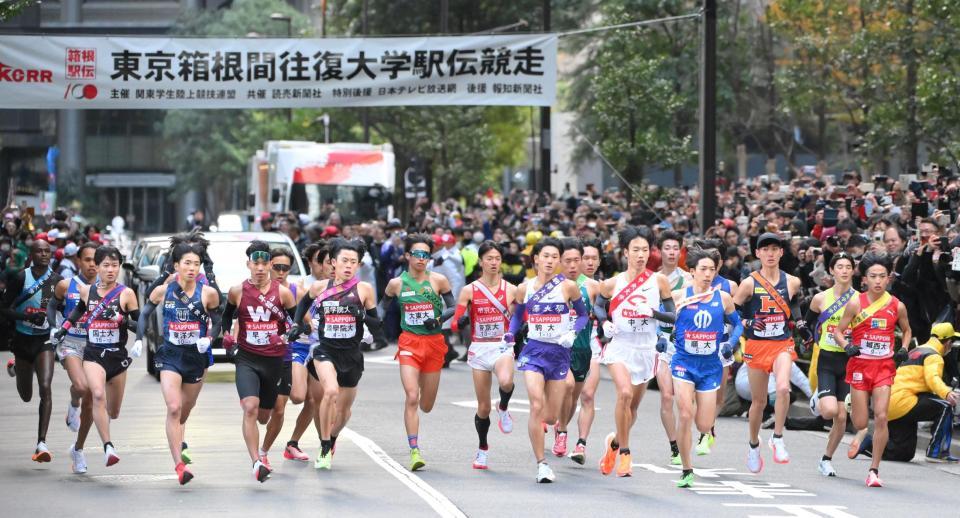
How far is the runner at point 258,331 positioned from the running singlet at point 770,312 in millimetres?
3900

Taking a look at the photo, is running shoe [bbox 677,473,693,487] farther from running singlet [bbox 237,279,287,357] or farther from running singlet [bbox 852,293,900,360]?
running singlet [bbox 237,279,287,357]

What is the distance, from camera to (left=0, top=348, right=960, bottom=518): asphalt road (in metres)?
11.7

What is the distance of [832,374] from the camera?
1441cm

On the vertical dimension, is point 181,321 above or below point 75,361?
above

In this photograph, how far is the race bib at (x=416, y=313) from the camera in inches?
548

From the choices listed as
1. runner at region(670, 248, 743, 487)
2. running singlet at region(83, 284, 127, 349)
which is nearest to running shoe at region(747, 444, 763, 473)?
runner at region(670, 248, 743, 487)

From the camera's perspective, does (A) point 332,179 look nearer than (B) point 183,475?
No

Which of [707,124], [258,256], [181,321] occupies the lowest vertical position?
[181,321]

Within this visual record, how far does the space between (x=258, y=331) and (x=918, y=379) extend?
20.1ft

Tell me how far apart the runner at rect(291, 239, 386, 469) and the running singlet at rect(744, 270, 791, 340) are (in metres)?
3.14

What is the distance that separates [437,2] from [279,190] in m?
19.7

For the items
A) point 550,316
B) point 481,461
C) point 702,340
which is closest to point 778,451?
point 702,340

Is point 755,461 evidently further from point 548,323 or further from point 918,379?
point 918,379

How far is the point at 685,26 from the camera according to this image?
44.3 m
